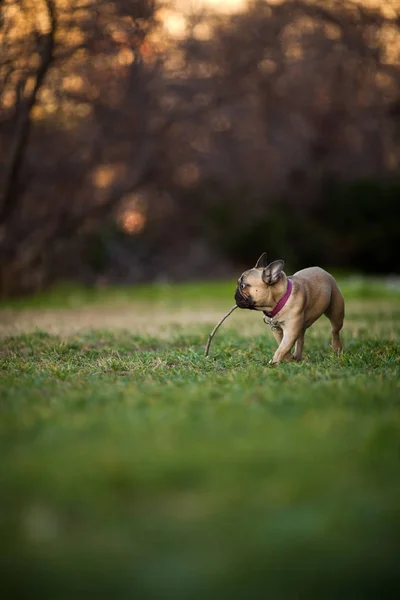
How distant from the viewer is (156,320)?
1148cm

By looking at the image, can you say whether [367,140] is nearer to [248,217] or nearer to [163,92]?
[248,217]

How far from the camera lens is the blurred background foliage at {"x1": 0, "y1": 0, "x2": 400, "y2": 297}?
1602cm

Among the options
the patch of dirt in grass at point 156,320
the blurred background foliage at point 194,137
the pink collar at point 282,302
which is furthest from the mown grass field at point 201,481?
the blurred background foliage at point 194,137

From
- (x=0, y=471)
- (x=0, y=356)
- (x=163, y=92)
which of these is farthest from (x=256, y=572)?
(x=163, y=92)

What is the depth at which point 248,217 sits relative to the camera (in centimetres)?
2433

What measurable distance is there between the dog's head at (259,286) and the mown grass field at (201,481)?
56 cm

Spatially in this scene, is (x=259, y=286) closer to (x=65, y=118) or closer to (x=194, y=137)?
(x=65, y=118)

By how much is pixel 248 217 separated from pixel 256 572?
2241 cm

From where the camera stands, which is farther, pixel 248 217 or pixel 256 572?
pixel 248 217

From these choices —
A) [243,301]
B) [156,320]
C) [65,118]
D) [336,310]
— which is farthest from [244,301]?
[65,118]

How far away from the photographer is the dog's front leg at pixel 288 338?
5.89 m

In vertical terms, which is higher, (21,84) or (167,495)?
(21,84)

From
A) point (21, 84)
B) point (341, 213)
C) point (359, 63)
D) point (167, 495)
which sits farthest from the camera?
point (341, 213)

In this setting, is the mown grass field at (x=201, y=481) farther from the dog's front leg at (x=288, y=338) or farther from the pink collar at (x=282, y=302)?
the pink collar at (x=282, y=302)
